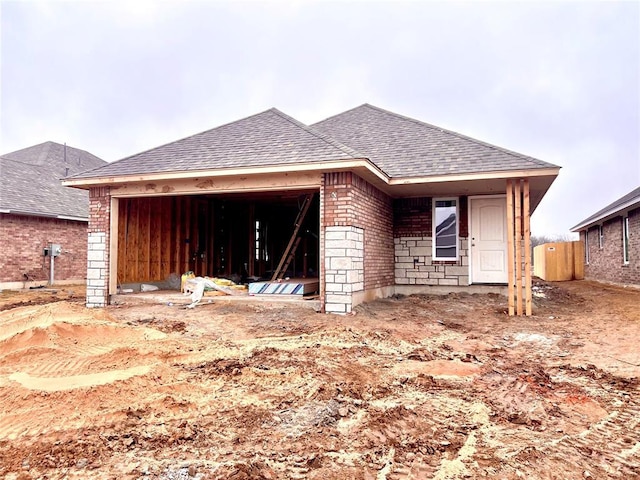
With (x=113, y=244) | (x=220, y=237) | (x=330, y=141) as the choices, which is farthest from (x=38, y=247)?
(x=330, y=141)

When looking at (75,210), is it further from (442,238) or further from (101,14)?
(442,238)

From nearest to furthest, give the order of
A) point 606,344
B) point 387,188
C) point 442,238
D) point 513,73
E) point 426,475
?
point 426,475 → point 606,344 → point 387,188 → point 442,238 → point 513,73

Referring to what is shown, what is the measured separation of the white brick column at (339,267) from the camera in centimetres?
833

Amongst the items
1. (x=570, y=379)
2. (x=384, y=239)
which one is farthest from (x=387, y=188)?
(x=570, y=379)

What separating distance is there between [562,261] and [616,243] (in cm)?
525

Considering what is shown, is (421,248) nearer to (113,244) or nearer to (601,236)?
(113,244)

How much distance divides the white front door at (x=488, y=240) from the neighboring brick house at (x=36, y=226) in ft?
47.1

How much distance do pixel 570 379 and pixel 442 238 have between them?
7.12 meters

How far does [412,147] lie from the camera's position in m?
11.5

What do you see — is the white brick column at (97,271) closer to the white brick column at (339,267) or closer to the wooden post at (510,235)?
the white brick column at (339,267)

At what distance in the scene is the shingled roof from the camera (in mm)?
9508

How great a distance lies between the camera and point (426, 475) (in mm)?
2627

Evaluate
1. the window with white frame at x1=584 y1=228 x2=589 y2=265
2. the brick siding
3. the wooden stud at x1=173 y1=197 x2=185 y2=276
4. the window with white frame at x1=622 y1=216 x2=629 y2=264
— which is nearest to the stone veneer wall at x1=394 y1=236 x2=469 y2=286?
the brick siding

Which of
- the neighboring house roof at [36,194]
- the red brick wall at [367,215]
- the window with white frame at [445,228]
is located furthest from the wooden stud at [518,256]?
the neighboring house roof at [36,194]
